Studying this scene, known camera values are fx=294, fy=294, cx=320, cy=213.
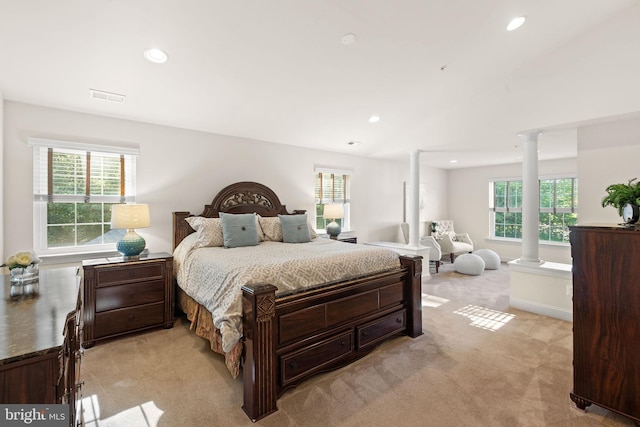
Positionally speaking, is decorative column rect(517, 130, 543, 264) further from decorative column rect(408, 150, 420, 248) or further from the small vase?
the small vase

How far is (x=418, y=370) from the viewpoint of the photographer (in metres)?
2.42

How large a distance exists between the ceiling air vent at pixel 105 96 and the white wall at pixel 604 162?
17.6ft

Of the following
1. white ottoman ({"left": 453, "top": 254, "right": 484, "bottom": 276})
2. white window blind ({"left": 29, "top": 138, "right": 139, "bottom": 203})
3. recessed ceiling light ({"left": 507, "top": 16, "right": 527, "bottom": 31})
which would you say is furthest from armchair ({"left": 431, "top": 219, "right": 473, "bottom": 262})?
white window blind ({"left": 29, "top": 138, "right": 139, "bottom": 203})

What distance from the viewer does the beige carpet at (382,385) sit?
1877mm

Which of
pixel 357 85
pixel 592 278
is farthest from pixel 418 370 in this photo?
pixel 357 85

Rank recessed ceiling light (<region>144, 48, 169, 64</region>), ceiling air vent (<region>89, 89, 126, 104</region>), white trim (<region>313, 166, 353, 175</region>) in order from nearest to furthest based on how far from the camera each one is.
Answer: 1. recessed ceiling light (<region>144, 48, 169, 64</region>)
2. ceiling air vent (<region>89, 89, 126, 104</region>)
3. white trim (<region>313, 166, 353, 175</region>)

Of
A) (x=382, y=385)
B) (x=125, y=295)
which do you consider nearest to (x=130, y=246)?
(x=125, y=295)

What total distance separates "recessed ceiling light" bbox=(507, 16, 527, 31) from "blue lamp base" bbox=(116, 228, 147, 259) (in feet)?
14.3

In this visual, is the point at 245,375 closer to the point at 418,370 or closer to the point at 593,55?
the point at 418,370

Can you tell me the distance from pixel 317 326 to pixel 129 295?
2059 mm

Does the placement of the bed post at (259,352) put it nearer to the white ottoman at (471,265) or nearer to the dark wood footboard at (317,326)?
the dark wood footboard at (317,326)

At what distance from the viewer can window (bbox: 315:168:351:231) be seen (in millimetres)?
5414

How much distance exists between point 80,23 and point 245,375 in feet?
9.28

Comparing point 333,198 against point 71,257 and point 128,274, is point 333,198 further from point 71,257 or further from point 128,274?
point 71,257
